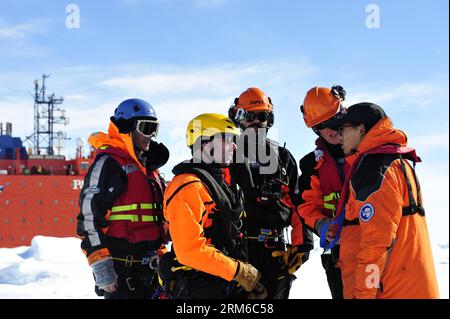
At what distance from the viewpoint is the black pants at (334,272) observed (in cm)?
542

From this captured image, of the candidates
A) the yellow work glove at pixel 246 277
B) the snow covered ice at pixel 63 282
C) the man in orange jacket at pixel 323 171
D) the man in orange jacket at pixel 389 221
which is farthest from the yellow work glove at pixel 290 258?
the snow covered ice at pixel 63 282

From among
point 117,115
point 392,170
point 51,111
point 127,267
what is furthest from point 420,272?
point 51,111

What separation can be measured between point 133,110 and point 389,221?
312 cm

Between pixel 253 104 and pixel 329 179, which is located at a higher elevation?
pixel 253 104

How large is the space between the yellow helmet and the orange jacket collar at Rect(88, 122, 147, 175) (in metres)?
1.15

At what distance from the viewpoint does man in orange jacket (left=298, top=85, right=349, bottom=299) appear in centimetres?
556

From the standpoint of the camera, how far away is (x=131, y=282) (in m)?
5.60

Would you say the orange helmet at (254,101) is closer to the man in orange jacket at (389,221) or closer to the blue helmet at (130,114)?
the blue helmet at (130,114)

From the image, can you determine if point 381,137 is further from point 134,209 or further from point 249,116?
point 134,209

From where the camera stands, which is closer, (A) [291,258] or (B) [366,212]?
(B) [366,212]

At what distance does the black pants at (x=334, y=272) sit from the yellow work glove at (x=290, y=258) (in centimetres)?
36

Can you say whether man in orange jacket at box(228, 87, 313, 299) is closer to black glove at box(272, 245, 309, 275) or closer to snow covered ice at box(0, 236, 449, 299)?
black glove at box(272, 245, 309, 275)

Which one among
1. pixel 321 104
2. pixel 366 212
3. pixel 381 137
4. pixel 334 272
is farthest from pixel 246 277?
pixel 321 104
